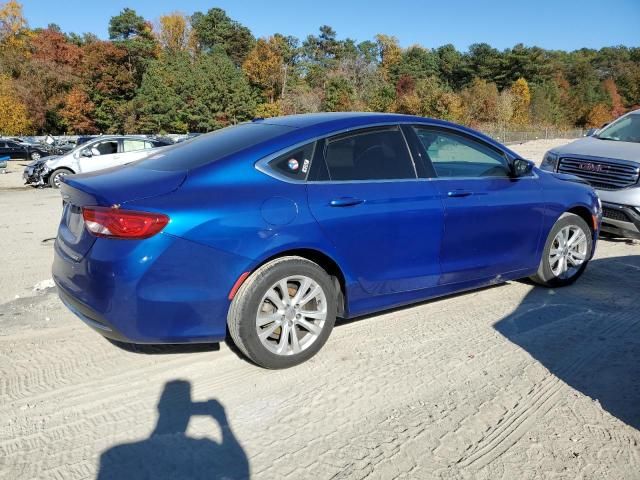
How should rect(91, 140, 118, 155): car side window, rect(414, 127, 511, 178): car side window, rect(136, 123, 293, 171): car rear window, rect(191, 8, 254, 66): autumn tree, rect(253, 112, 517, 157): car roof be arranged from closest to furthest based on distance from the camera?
rect(136, 123, 293, 171): car rear window, rect(253, 112, 517, 157): car roof, rect(414, 127, 511, 178): car side window, rect(91, 140, 118, 155): car side window, rect(191, 8, 254, 66): autumn tree

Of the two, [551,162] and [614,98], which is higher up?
[614,98]

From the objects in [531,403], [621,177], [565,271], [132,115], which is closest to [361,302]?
[531,403]

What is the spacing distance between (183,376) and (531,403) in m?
2.13

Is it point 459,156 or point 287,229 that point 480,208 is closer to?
point 459,156

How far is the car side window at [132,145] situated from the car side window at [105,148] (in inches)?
10.9

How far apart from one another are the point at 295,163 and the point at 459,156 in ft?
5.69

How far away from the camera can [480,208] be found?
4348 millimetres

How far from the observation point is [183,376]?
3434 millimetres

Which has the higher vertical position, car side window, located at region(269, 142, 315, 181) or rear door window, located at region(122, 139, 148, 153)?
car side window, located at region(269, 142, 315, 181)

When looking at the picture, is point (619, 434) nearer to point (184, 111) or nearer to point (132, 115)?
point (184, 111)

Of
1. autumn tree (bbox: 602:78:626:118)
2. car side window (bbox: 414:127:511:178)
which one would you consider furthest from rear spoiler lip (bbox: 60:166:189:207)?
autumn tree (bbox: 602:78:626:118)

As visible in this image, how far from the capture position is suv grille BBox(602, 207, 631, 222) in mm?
6832

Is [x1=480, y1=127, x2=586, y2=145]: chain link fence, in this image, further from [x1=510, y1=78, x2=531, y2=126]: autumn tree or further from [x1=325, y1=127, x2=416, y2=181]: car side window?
[x1=325, y1=127, x2=416, y2=181]: car side window

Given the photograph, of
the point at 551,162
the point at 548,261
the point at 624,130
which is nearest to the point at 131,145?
the point at 551,162
